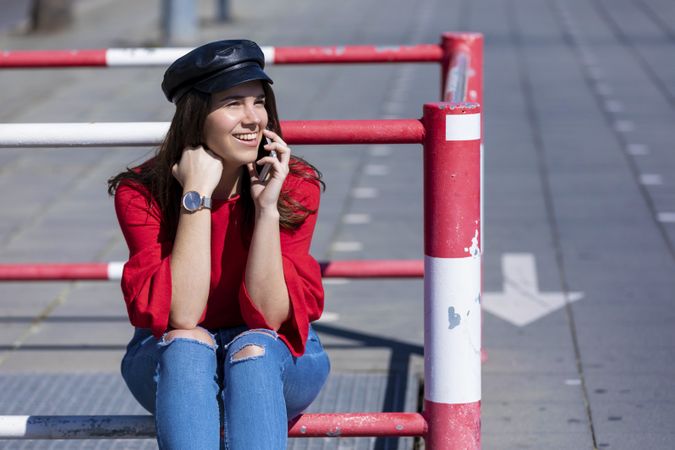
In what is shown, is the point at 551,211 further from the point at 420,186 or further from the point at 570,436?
the point at 570,436

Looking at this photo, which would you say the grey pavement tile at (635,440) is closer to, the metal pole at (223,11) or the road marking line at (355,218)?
the road marking line at (355,218)

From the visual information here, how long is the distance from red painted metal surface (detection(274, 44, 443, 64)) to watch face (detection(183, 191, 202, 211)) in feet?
4.51

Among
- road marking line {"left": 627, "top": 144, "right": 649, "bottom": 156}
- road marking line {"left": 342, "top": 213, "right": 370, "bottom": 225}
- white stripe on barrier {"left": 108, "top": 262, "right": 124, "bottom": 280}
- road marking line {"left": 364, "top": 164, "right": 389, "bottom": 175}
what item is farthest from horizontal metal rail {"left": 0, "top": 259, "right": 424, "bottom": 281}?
road marking line {"left": 627, "top": 144, "right": 649, "bottom": 156}

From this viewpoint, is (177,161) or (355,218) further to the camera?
(355,218)

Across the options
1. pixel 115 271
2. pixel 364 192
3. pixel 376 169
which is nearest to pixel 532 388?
pixel 115 271

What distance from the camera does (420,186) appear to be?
25.1 ft

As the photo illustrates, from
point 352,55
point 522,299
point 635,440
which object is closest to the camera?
point 635,440

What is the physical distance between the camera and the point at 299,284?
2.94 m

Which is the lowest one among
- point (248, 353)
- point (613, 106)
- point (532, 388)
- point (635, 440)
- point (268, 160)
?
point (613, 106)

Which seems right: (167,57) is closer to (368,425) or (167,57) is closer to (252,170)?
(252,170)

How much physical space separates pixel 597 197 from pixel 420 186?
110cm

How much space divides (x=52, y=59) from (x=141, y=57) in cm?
31

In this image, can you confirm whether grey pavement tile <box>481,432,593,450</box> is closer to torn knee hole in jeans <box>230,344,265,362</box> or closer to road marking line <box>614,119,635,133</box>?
torn knee hole in jeans <box>230,344,265,362</box>

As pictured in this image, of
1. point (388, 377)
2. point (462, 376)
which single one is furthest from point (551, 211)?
point (462, 376)
